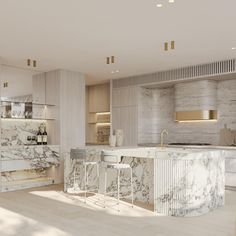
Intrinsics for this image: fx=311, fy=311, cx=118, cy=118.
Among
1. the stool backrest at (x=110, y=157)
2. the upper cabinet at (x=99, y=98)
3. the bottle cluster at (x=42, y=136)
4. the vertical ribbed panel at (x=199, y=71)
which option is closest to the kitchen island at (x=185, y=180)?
the stool backrest at (x=110, y=157)

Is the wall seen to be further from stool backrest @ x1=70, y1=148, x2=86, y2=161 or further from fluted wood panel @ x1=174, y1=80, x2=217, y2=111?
stool backrest @ x1=70, y1=148, x2=86, y2=161

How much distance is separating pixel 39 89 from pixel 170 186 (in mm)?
4510

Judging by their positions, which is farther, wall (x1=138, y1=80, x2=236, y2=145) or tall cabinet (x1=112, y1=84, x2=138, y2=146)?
tall cabinet (x1=112, y1=84, x2=138, y2=146)

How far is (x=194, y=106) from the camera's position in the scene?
7258 millimetres

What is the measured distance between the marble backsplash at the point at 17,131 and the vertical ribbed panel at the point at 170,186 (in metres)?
3.71

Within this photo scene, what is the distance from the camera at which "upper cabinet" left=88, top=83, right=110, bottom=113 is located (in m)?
9.09

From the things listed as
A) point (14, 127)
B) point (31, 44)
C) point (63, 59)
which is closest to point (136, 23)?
point (31, 44)

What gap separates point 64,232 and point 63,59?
12.1 feet

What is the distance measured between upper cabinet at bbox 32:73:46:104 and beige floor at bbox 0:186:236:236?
289cm

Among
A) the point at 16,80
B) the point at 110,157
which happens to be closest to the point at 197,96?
the point at 110,157

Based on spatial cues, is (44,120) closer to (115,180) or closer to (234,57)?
(115,180)

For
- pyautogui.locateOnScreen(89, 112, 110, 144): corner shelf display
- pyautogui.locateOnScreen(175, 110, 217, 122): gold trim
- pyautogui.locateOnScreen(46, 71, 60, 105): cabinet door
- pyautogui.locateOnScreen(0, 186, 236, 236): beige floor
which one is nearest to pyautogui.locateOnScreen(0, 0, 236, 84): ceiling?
pyautogui.locateOnScreen(46, 71, 60, 105): cabinet door

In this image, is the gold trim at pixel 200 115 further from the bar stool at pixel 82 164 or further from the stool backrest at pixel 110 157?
the stool backrest at pixel 110 157

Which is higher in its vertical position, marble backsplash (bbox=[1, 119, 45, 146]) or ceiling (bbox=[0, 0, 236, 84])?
ceiling (bbox=[0, 0, 236, 84])
